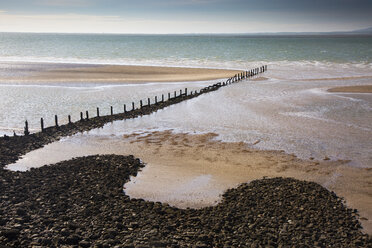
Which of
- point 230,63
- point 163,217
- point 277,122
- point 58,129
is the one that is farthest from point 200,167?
point 230,63

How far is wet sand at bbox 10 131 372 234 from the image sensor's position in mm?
16188

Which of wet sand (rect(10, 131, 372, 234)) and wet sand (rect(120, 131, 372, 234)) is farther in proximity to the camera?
wet sand (rect(10, 131, 372, 234))

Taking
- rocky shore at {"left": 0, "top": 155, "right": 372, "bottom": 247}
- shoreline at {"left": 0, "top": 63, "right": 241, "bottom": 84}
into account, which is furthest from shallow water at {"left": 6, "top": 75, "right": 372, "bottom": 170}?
shoreline at {"left": 0, "top": 63, "right": 241, "bottom": 84}

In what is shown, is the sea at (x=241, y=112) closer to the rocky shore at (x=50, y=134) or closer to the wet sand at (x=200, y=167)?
the rocky shore at (x=50, y=134)

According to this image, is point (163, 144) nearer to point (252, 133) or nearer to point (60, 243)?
point (252, 133)

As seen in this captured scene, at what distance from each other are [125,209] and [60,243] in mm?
2997

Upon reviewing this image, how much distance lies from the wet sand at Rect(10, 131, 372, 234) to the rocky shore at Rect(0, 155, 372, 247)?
Result: 1044 mm

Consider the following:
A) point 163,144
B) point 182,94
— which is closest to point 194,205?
point 163,144

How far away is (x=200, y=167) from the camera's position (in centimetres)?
1981

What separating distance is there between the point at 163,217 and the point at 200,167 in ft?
22.1

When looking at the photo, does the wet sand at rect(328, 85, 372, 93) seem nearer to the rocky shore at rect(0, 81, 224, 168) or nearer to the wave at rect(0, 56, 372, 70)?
the rocky shore at rect(0, 81, 224, 168)

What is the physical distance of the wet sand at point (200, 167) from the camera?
53.1 ft

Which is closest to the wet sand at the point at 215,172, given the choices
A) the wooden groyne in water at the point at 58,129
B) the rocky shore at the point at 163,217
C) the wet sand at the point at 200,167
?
the wet sand at the point at 200,167

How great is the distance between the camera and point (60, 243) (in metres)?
11.3
